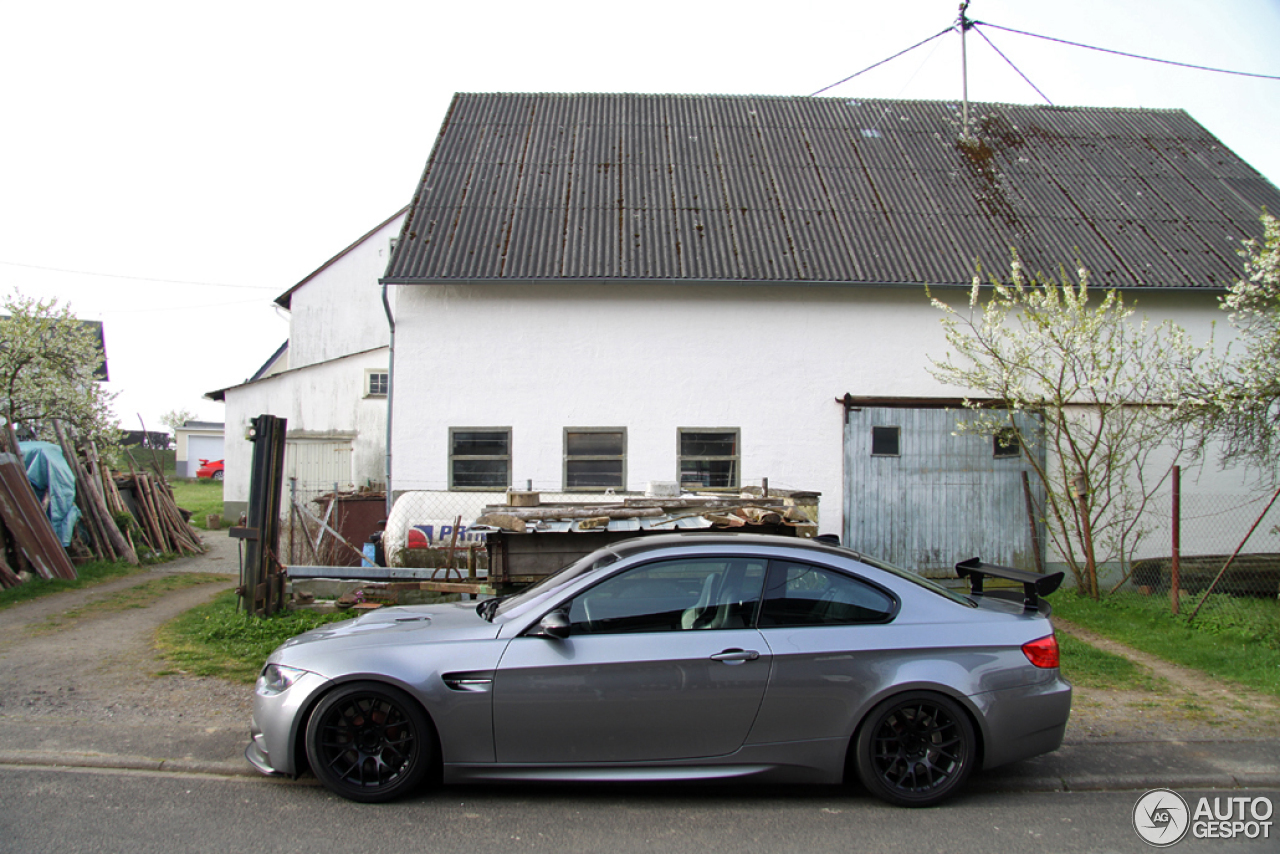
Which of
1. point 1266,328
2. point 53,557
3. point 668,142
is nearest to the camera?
point 1266,328

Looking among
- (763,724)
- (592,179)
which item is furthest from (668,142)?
(763,724)

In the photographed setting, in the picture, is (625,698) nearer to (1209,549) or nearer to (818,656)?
(818,656)

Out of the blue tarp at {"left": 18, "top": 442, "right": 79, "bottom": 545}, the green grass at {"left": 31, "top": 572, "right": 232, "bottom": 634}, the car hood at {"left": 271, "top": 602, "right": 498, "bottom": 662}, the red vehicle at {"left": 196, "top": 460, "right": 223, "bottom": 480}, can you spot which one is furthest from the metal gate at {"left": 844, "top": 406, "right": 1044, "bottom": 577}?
the red vehicle at {"left": 196, "top": 460, "right": 223, "bottom": 480}

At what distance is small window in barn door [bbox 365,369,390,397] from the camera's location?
67.7ft

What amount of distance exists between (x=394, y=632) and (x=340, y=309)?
22.1 m

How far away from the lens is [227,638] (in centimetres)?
812

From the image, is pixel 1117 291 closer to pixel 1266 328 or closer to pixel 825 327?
pixel 1266 328

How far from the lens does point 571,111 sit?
16094 millimetres

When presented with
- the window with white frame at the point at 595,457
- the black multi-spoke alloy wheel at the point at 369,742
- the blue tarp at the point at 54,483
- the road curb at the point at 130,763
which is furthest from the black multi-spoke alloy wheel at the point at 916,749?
the blue tarp at the point at 54,483

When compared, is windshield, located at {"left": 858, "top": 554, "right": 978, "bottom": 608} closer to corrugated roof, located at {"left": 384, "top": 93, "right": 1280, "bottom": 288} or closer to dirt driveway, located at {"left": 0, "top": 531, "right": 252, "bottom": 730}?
dirt driveway, located at {"left": 0, "top": 531, "right": 252, "bottom": 730}

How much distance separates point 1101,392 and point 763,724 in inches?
384

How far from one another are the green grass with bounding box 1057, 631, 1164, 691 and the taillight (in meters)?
2.89

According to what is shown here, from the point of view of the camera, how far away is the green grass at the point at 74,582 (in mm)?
10250

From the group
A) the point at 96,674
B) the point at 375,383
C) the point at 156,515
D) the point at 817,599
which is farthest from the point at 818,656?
the point at 375,383
